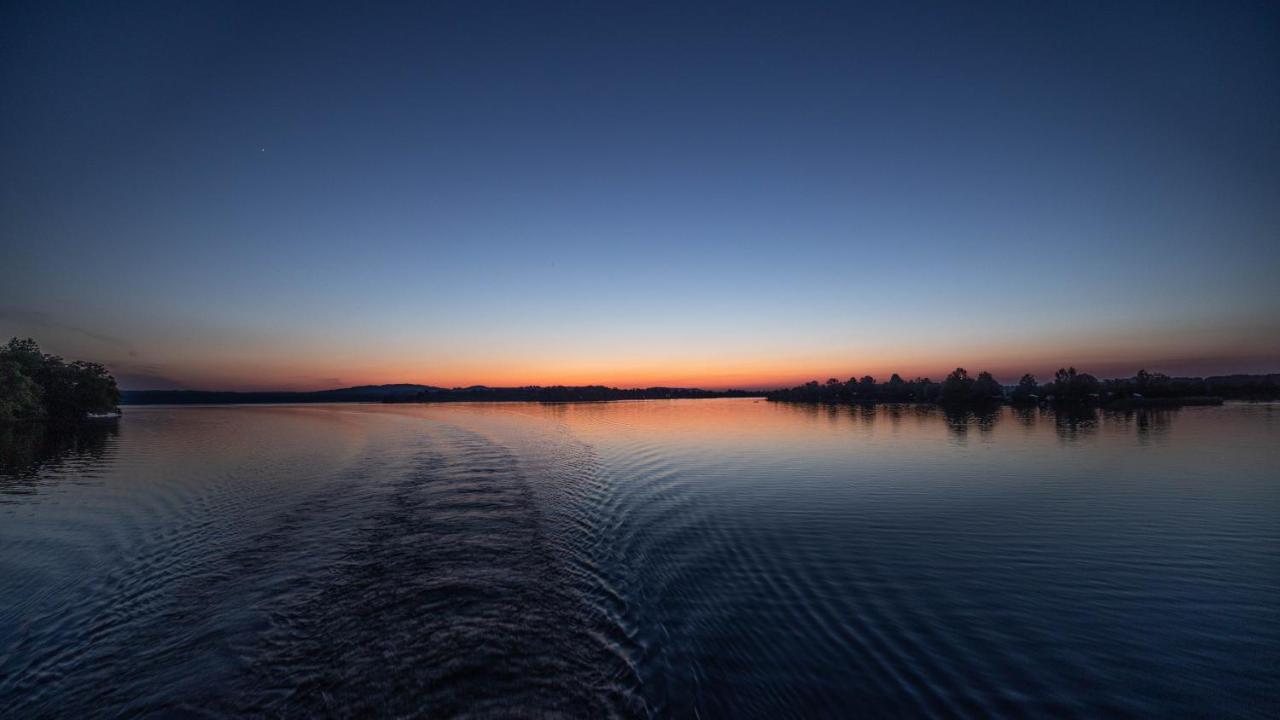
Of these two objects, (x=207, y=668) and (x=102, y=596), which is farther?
(x=102, y=596)

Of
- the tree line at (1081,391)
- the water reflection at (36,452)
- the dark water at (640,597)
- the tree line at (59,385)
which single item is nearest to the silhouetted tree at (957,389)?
the tree line at (1081,391)

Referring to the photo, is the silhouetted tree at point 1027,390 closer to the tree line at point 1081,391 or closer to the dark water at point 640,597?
the tree line at point 1081,391

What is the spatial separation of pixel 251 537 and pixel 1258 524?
25.6 m

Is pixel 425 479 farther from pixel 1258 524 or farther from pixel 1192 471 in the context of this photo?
pixel 1192 471

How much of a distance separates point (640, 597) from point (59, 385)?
92.6 meters

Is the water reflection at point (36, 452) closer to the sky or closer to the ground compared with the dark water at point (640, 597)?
closer to the sky

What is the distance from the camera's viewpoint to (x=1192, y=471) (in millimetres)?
20844

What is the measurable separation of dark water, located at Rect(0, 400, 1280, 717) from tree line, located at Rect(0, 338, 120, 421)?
61.9 meters

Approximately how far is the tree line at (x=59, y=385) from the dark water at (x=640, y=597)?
61946 millimetres

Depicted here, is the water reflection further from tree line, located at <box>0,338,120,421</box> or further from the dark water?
tree line, located at <box>0,338,120,421</box>

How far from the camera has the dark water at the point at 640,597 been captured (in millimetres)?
5867

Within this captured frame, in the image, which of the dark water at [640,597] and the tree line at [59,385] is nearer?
the dark water at [640,597]

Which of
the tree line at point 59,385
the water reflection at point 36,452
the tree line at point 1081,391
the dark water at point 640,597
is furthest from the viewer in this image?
the tree line at point 1081,391

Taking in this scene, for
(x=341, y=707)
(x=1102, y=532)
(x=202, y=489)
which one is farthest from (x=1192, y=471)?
(x=202, y=489)
